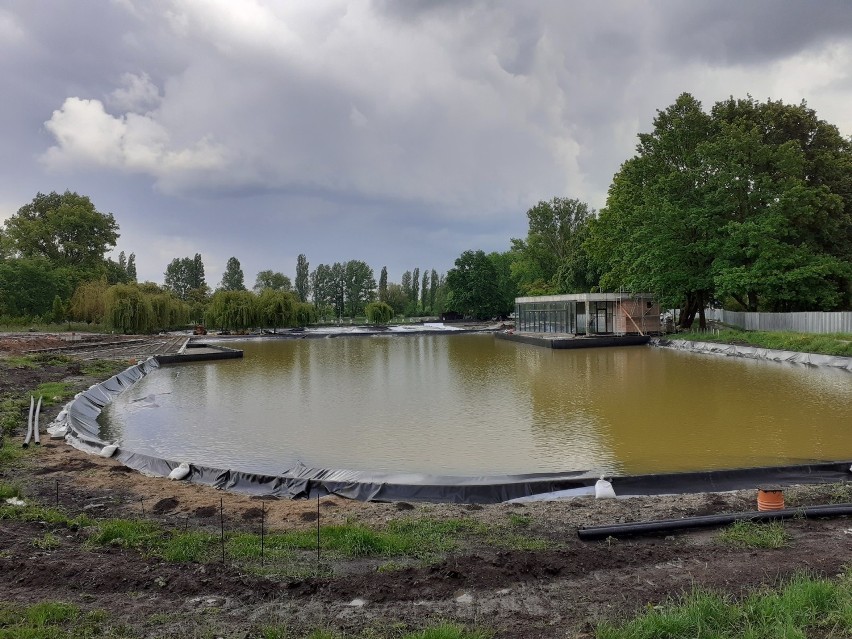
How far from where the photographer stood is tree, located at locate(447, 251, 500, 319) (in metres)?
66.9

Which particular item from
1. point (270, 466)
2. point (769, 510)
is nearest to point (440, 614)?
point (769, 510)

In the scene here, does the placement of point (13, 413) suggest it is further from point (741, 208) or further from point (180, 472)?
point (741, 208)

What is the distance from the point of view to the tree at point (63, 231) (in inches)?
2418

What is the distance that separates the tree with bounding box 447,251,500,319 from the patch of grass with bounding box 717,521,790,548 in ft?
202

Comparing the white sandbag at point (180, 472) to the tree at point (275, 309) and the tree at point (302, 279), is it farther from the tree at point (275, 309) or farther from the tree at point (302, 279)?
the tree at point (302, 279)

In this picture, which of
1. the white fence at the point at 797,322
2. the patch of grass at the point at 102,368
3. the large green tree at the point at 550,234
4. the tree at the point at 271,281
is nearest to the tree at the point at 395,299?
the tree at the point at 271,281

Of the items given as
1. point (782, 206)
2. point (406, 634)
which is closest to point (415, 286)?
point (782, 206)

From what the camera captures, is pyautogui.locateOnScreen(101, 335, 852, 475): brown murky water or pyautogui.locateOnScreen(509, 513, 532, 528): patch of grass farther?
pyautogui.locateOnScreen(101, 335, 852, 475): brown murky water

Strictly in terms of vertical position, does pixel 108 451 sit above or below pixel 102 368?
below

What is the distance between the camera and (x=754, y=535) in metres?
5.00

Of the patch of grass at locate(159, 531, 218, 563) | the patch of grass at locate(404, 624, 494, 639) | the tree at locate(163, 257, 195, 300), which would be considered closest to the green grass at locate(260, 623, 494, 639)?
the patch of grass at locate(404, 624, 494, 639)

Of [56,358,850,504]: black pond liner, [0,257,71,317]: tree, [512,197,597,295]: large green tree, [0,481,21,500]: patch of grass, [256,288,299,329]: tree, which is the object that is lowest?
[56,358,850,504]: black pond liner

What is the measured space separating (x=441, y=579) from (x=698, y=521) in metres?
2.74

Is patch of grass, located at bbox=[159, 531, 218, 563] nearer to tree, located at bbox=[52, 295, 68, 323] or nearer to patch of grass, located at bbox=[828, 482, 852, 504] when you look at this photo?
patch of grass, located at bbox=[828, 482, 852, 504]
